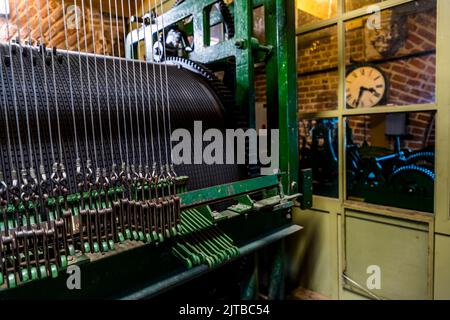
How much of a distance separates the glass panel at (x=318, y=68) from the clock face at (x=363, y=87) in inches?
6.3

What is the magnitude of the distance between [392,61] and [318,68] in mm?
859

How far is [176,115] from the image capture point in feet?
4.31

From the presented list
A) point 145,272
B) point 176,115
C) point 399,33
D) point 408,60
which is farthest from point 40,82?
point 408,60

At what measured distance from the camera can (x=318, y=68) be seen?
8.06ft

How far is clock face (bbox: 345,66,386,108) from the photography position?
2594 mm

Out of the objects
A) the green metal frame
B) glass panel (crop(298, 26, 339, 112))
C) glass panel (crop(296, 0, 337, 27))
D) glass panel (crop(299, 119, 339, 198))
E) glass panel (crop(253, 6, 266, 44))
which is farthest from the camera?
glass panel (crop(253, 6, 266, 44))

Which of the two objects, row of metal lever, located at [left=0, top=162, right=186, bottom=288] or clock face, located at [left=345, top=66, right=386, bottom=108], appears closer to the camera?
row of metal lever, located at [left=0, top=162, right=186, bottom=288]

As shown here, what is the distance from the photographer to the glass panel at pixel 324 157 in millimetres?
1996

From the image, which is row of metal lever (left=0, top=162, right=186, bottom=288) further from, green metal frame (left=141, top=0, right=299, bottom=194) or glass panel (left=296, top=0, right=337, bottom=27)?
glass panel (left=296, top=0, right=337, bottom=27)

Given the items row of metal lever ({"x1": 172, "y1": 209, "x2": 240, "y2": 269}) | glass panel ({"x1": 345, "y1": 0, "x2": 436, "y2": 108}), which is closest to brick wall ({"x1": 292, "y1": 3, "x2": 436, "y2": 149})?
glass panel ({"x1": 345, "y1": 0, "x2": 436, "y2": 108})

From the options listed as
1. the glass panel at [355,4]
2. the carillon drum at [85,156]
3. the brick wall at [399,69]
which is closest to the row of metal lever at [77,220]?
the carillon drum at [85,156]

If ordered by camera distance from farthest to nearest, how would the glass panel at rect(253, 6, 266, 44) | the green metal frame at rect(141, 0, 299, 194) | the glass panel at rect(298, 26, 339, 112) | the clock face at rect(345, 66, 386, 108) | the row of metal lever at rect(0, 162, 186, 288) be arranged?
1. the glass panel at rect(253, 6, 266, 44)
2. the clock face at rect(345, 66, 386, 108)
3. the glass panel at rect(298, 26, 339, 112)
4. the green metal frame at rect(141, 0, 299, 194)
5. the row of metal lever at rect(0, 162, 186, 288)

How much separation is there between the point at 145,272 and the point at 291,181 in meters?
0.73

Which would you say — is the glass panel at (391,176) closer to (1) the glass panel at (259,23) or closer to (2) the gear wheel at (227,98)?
(2) the gear wheel at (227,98)
